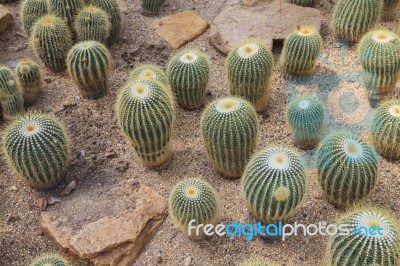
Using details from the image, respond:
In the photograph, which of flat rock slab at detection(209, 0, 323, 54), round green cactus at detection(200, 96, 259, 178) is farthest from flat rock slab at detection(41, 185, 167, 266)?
flat rock slab at detection(209, 0, 323, 54)

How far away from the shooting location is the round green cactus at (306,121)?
5000 millimetres

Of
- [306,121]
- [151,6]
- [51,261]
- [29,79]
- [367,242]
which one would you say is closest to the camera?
[367,242]

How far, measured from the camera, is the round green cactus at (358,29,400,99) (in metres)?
5.39

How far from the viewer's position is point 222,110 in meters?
4.64

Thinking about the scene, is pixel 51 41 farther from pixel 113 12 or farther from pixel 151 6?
pixel 151 6

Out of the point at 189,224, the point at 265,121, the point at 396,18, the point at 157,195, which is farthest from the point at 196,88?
the point at 396,18

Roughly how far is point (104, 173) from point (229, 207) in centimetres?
131

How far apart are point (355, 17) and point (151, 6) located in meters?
2.74

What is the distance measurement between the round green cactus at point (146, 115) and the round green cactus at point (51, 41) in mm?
1785

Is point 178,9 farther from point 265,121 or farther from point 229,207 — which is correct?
point 229,207

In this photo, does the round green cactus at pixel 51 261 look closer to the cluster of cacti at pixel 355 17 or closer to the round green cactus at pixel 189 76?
the round green cactus at pixel 189 76

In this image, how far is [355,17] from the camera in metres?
6.26

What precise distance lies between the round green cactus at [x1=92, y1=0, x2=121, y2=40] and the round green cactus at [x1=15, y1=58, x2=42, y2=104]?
4.04 ft

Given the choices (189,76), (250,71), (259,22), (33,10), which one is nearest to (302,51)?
(250,71)
